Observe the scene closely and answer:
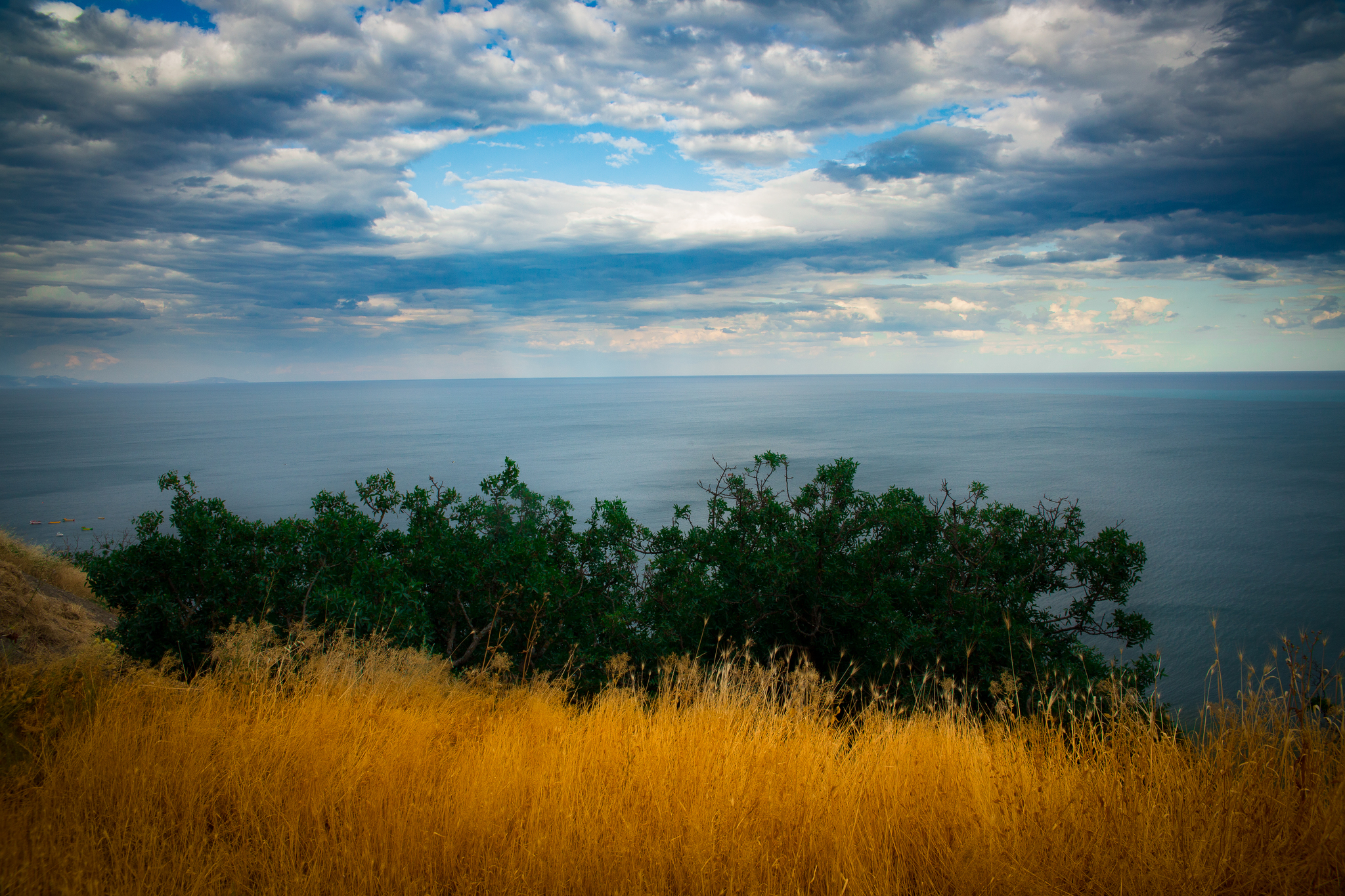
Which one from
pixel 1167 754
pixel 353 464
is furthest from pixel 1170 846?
pixel 353 464

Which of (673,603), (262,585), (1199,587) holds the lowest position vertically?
(1199,587)

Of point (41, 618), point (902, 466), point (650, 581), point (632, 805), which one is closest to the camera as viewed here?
point (632, 805)

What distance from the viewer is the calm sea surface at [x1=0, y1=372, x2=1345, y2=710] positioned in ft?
105

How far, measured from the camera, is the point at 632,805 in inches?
136

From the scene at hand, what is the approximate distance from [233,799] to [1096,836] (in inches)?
177

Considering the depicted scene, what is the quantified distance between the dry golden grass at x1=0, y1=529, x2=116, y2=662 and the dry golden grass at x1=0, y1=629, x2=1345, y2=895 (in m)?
2.35

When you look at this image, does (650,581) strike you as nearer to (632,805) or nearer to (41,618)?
(632,805)

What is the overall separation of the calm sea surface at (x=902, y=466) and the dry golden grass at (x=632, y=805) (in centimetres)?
2106

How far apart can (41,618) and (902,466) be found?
59.2 meters

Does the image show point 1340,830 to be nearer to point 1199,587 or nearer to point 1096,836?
point 1096,836

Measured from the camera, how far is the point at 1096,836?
3049mm

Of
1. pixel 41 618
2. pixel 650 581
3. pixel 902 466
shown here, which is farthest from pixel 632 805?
pixel 902 466

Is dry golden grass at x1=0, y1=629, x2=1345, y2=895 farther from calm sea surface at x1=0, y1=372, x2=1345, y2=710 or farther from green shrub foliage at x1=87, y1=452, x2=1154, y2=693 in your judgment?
calm sea surface at x1=0, y1=372, x2=1345, y2=710

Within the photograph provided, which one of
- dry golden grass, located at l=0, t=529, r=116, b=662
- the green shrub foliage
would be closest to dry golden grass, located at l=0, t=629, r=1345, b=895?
dry golden grass, located at l=0, t=529, r=116, b=662
